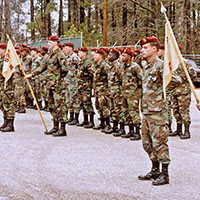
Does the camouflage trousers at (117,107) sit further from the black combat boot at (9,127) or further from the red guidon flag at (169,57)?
the red guidon flag at (169,57)

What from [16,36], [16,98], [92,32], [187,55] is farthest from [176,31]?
[16,36]

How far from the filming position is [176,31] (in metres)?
27.3

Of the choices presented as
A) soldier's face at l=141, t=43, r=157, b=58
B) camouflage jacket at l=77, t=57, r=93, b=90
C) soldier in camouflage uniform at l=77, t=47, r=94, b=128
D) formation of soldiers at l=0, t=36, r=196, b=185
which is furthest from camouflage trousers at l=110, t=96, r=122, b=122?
soldier's face at l=141, t=43, r=157, b=58

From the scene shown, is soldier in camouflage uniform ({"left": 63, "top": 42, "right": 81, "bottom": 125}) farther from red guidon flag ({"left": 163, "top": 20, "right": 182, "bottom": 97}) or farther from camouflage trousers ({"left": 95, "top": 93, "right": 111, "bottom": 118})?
red guidon flag ({"left": 163, "top": 20, "right": 182, "bottom": 97})

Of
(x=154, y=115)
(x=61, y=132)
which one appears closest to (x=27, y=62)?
(x=61, y=132)

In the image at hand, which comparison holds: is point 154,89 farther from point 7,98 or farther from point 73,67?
point 73,67

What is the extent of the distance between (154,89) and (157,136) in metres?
0.63

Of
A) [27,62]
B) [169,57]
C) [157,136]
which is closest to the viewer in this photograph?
[169,57]

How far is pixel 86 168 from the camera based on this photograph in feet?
20.6

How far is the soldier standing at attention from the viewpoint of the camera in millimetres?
5414

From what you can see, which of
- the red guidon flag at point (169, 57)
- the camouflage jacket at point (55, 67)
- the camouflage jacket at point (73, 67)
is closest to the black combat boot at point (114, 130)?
the camouflage jacket at point (55, 67)

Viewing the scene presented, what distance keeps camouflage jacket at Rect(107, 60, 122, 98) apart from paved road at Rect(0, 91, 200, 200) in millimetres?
991

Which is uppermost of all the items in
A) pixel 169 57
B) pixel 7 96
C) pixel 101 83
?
pixel 169 57

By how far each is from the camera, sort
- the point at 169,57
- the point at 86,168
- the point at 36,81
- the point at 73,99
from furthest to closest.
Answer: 1. the point at 36,81
2. the point at 73,99
3. the point at 86,168
4. the point at 169,57
